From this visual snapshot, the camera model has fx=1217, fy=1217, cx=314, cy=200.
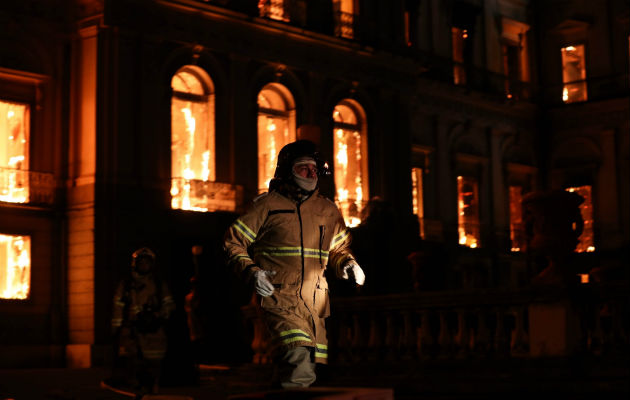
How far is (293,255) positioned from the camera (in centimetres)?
782

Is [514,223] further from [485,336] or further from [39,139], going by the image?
[485,336]

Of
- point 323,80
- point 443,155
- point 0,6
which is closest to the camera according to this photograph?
point 0,6

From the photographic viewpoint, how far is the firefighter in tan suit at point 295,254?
298 inches

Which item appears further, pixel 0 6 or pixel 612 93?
pixel 612 93

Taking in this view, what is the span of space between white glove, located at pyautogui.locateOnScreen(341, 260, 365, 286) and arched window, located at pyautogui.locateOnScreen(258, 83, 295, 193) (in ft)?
70.7

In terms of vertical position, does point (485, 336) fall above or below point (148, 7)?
below

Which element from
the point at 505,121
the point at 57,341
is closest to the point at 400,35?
the point at 505,121

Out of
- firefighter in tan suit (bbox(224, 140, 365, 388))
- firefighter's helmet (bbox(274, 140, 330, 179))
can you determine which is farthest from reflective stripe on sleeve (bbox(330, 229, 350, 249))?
firefighter's helmet (bbox(274, 140, 330, 179))

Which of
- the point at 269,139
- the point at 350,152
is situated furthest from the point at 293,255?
the point at 350,152

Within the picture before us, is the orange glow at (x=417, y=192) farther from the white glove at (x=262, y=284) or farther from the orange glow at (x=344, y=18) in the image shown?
the white glove at (x=262, y=284)

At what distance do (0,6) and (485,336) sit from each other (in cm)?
1498

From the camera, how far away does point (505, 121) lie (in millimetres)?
39594

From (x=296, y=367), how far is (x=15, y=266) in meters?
18.6

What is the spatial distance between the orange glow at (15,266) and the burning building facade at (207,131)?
3 centimetres
